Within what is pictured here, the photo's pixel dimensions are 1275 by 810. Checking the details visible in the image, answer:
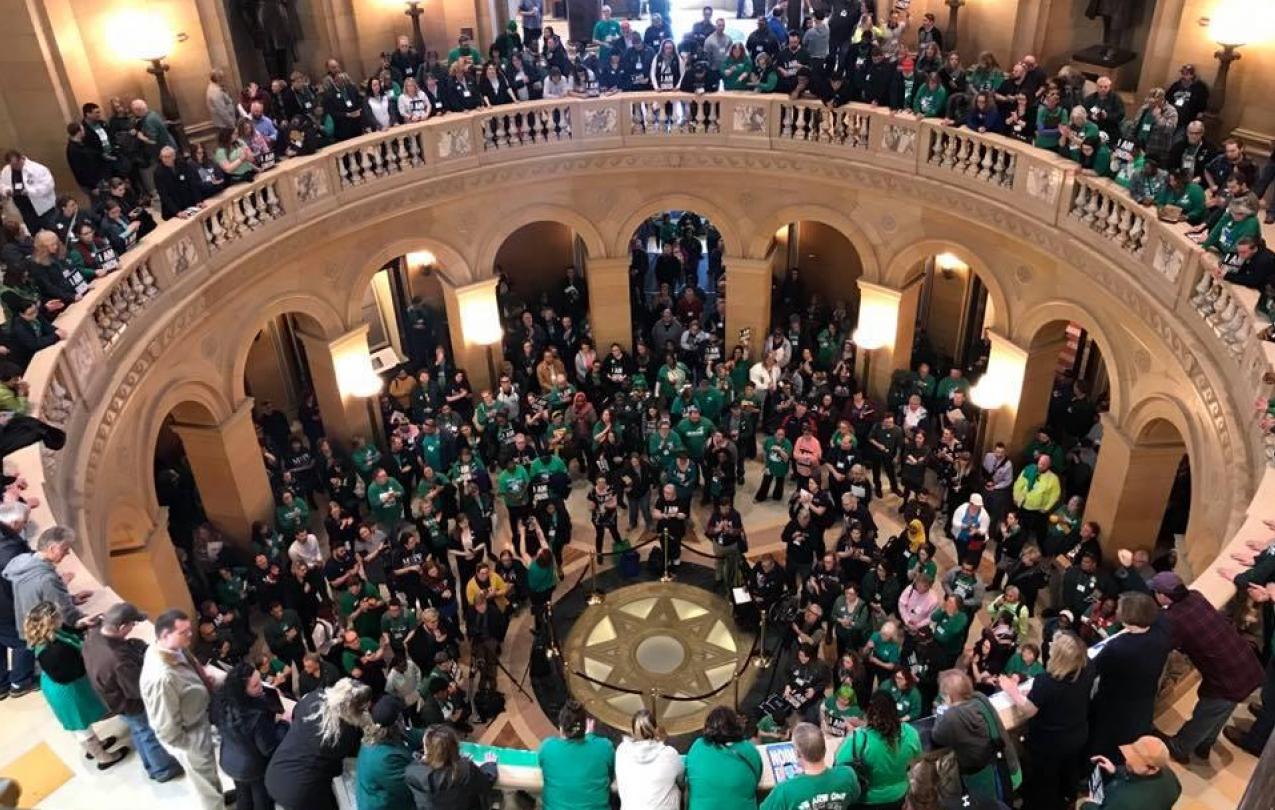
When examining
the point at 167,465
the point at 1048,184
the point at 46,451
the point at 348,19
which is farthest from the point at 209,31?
the point at 1048,184

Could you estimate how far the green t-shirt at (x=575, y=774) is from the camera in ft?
21.6

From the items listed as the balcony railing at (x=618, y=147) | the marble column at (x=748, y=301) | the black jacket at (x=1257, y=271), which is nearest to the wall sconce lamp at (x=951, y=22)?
the balcony railing at (x=618, y=147)

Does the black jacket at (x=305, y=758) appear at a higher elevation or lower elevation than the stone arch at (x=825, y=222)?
higher

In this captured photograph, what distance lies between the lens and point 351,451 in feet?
59.7

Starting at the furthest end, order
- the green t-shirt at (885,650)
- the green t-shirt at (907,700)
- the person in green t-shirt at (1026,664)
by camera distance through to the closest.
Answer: the green t-shirt at (885,650), the green t-shirt at (907,700), the person in green t-shirt at (1026,664)

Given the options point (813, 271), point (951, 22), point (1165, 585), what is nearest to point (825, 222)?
point (813, 271)

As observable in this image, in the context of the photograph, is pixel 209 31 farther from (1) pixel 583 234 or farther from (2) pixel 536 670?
(2) pixel 536 670

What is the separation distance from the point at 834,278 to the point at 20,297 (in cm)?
1524

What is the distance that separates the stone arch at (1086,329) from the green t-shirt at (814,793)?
9921 mm

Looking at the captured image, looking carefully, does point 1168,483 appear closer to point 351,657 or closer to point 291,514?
point 351,657

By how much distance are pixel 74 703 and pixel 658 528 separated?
8.95 meters

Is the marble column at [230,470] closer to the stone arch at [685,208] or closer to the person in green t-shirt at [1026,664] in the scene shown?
the stone arch at [685,208]

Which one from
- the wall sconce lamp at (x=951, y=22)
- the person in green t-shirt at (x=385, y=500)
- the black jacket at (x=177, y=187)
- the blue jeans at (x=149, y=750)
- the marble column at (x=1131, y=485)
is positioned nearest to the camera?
the blue jeans at (x=149, y=750)

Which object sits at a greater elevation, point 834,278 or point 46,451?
point 46,451
